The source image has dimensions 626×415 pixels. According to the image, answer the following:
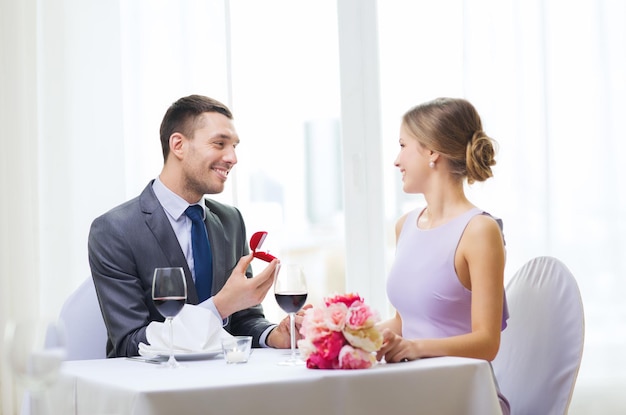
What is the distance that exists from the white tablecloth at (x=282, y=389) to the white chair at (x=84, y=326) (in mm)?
583

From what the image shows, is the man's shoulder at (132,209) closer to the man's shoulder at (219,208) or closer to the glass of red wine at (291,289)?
the man's shoulder at (219,208)

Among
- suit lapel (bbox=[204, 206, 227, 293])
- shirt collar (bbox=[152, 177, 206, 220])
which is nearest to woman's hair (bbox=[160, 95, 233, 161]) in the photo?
shirt collar (bbox=[152, 177, 206, 220])

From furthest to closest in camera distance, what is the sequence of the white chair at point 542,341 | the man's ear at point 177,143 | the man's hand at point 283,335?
the man's ear at point 177,143, the man's hand at point 283,335, the white chair at point 542,341

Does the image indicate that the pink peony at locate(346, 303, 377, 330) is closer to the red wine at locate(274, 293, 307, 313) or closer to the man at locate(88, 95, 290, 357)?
the red wine at locate(274, 293, 307, 313)

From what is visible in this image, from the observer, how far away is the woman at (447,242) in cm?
206

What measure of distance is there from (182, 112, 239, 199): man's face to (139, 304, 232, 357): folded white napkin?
66 centimetres

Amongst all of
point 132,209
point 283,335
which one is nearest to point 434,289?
point 283,335

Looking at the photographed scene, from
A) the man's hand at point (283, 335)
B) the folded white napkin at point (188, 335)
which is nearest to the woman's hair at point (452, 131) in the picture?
the man's hand at point (283, 335)

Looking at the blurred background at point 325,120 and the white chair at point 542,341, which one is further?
the blurred background at point 325,120

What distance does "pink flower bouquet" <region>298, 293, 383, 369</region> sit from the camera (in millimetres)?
1657

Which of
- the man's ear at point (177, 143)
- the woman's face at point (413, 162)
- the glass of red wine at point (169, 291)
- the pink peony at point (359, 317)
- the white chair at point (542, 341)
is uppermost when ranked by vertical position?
the man's ear at point (177, 143)

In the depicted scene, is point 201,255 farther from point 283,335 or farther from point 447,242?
point 447,242

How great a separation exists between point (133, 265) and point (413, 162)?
0.83m

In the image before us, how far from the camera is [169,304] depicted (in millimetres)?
1774
